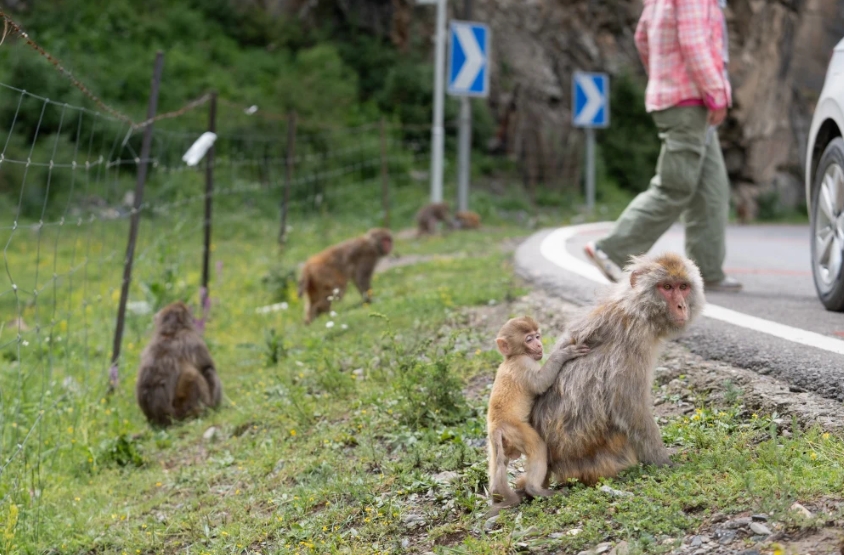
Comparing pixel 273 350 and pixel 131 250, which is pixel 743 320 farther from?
pixel 131 250

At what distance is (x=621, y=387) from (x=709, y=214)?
11.7 ft

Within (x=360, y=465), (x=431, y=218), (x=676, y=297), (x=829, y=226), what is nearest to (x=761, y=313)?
(x=829, y=226)

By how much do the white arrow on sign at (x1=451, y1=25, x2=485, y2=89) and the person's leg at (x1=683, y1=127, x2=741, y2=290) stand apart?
377 inches

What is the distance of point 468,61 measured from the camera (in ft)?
54.1

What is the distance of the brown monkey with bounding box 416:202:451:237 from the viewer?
1579cm

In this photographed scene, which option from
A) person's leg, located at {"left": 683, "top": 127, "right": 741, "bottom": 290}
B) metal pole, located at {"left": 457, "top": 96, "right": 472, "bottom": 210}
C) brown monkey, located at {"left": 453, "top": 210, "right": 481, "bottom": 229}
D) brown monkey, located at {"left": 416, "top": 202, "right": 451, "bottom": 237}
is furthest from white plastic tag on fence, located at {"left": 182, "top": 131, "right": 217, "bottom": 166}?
metal pole, located at {"left": 457, "top": 96, "right": 472, "bottom": 210}

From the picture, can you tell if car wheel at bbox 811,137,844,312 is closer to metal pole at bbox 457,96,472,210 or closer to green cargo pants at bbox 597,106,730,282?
green cargo pants at bbox 597,106,730,282

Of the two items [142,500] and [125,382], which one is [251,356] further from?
[142,500]

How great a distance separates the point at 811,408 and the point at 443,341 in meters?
2.86

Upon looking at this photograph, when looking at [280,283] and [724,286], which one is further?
[280,283]

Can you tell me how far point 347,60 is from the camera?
23.8 metres

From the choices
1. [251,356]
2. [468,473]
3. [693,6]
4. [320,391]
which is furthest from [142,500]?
[693,6]

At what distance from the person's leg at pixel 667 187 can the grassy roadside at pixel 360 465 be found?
94cm

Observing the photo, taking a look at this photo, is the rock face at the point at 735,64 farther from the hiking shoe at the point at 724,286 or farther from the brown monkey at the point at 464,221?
the hiking shoe at the point at 724,286
